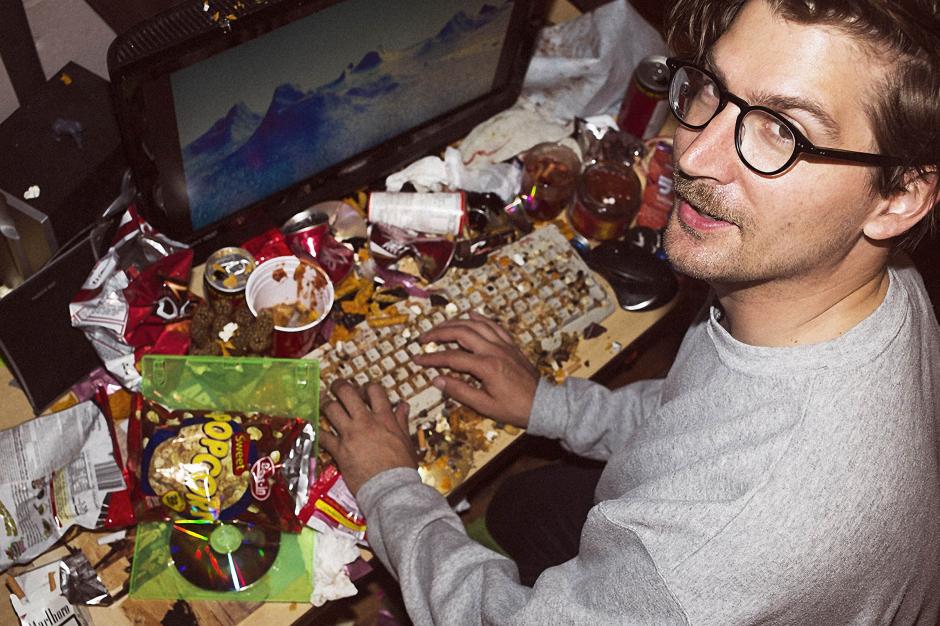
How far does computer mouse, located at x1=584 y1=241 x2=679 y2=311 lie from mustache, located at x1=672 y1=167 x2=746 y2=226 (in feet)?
1.40

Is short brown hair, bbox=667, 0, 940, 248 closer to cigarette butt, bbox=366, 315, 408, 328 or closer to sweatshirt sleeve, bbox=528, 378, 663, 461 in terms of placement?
sweatshirt sleeve, bbox=528, 378, 663, 461

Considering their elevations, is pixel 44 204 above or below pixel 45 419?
above

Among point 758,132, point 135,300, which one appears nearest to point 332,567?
point 135,300

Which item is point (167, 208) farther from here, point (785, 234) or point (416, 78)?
point (785, 234)

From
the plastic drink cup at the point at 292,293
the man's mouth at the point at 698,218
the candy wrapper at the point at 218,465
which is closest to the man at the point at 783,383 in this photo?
the man's mouth at the point at 698,218

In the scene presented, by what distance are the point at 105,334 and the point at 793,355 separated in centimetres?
92

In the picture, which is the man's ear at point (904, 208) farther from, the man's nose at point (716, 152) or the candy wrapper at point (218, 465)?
the candy wrapper at point (218, 465)

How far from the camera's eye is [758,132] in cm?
94

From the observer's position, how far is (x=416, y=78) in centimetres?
125

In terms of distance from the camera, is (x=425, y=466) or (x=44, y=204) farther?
(x=425, y=466)

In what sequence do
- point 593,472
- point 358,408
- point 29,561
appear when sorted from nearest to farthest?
point 29,561
point 358,408
point 593,472

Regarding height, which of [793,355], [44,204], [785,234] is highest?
[785,234]

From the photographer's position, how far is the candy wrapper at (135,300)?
3.74 feet

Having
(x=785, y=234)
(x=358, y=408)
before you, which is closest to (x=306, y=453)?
(x=358, y=408)
